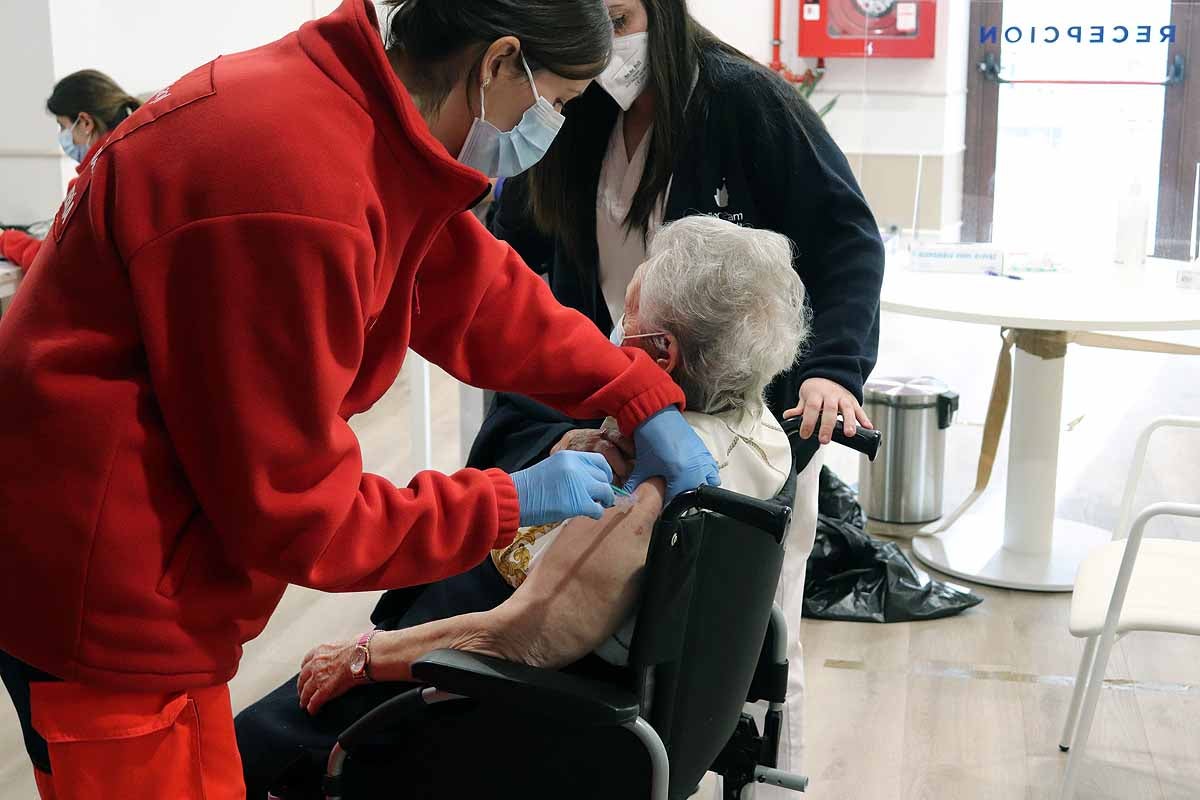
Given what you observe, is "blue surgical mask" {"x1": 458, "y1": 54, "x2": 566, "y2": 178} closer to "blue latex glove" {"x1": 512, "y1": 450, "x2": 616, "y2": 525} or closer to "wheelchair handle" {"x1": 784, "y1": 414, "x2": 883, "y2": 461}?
"blue latex glove" {"x1": 512, "y1": 450, "x2": 616, "y2": 525}

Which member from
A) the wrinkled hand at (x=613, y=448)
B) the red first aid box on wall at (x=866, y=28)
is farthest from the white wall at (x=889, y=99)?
the wrinkled hand at (x=613, y=448)

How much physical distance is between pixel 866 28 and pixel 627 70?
5.71 metres

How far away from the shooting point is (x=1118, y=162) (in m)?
3.71

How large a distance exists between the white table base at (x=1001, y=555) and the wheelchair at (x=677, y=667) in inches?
79.4

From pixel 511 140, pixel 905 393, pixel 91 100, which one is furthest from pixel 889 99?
pixel 511 140

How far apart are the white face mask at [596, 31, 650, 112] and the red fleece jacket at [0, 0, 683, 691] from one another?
73 centimetres

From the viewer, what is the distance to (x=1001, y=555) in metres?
3.52

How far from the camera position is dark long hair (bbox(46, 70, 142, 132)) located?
12.8ft

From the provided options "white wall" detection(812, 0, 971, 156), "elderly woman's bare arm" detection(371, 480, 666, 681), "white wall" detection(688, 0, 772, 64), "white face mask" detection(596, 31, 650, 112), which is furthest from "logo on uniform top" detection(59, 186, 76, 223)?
"white wall" detection(688, 0, 772, 64)

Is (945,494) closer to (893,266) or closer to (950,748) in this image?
(893,266)

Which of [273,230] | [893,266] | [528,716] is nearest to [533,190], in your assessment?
[528,716]

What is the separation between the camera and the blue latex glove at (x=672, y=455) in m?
1.44

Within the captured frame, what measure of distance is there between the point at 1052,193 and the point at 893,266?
20.4 inches

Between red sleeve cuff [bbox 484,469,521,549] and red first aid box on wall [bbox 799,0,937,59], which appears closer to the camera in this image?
red sleeve cuff [bbox 484,469,521,549]
